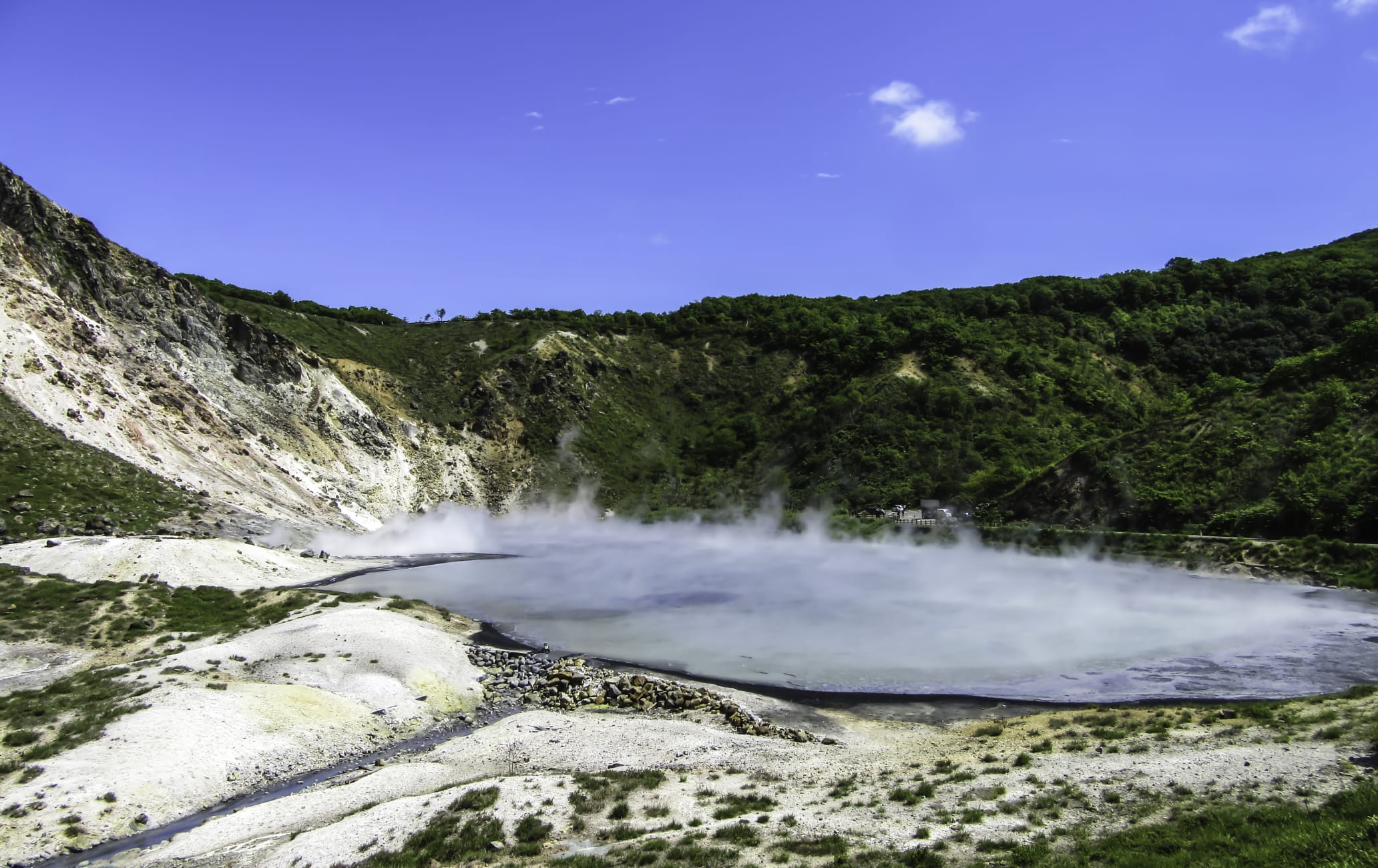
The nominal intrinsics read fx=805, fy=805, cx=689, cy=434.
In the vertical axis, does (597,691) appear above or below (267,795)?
above

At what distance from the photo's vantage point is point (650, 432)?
9281 cm

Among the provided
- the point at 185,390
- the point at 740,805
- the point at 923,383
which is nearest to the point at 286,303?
the point at 185,390

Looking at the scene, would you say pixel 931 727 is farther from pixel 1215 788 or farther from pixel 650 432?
pixel 650 432

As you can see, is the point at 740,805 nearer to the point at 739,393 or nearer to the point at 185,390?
the point at 185,390

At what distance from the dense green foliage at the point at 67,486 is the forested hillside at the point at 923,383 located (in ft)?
113

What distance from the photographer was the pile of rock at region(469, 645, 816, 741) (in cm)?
2322

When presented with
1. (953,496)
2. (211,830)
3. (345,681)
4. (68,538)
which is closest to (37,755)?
(211,830)

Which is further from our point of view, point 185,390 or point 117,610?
point 185,390

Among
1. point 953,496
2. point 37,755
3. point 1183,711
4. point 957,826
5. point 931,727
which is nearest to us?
point 957,826

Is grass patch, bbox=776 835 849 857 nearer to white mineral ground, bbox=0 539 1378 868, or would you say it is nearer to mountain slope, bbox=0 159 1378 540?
white mineral ground, bbox=0 539 1378 868

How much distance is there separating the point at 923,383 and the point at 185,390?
216ft

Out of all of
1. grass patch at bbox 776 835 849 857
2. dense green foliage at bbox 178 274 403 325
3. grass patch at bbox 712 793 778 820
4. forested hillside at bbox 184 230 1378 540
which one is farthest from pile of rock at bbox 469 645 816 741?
dense green foliage at bbox 178 274 403 325

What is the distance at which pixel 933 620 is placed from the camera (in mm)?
35281

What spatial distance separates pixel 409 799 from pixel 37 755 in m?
8.85
